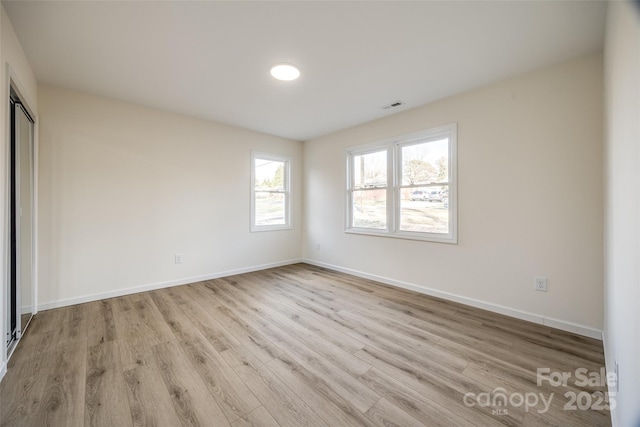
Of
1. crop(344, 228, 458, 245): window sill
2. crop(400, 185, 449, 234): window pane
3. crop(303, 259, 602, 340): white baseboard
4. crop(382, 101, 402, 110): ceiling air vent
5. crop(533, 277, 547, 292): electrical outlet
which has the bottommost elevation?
crop(303, 259, 602, 340): white baseboard

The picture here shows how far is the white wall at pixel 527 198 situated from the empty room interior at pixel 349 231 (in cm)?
2

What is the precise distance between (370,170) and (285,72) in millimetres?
2120

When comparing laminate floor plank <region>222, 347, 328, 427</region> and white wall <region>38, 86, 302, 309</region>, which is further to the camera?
white wall <region>38, 86, 302, 309</region>

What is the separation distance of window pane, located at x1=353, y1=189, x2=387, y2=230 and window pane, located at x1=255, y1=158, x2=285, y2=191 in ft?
5.08

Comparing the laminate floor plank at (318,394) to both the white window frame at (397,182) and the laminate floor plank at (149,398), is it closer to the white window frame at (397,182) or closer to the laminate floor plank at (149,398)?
the laminate floor plank at (149,398)

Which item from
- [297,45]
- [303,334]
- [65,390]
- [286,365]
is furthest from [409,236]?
[65,390]

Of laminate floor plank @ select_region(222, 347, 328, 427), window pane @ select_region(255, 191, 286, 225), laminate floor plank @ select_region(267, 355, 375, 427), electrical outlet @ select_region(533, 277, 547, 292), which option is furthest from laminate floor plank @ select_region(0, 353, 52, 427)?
electrical outlet @ select_region(533, 277, 547, 292)

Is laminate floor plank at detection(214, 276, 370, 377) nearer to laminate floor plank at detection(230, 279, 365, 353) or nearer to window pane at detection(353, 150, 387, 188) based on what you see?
laminate floor plank at detection(230, 279, 365, 353)

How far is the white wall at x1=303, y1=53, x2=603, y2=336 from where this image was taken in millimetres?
2338

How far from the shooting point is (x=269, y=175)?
4.96 m

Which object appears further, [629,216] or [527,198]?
[527,198]

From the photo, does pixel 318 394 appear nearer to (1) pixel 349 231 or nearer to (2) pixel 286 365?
(2) pixel 286 365

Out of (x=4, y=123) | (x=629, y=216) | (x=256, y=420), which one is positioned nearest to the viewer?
(x=629, y=216)

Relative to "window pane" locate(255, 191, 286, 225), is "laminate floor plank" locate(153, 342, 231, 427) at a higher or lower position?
lower
